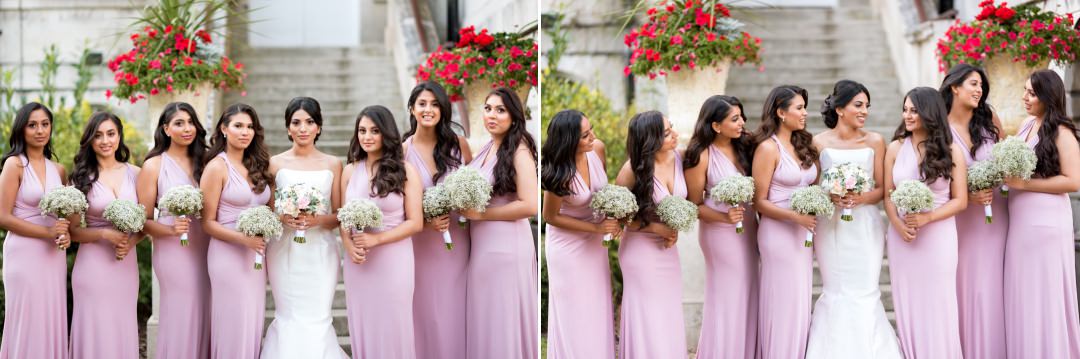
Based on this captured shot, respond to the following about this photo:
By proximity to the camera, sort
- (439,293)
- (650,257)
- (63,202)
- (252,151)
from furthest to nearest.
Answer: (439,293)
(252,151)
(650,257)
(63,202)

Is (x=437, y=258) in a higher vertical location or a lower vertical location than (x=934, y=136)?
lower

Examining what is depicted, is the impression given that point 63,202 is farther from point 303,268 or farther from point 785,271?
point 785,271

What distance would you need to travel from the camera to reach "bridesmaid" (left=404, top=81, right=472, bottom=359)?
6.25 m

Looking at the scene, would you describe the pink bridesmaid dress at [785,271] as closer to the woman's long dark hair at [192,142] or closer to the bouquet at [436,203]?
the bouquet at [436,203]

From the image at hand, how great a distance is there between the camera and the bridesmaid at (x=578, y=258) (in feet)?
19.2

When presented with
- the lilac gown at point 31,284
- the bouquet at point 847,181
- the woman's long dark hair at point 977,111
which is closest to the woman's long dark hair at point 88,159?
the lilac gown at point 31,284

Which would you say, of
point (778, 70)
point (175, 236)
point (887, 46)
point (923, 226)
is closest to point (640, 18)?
point (778, 70)

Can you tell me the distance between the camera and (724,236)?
630 centimetres

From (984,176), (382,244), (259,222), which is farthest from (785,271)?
(259,222)

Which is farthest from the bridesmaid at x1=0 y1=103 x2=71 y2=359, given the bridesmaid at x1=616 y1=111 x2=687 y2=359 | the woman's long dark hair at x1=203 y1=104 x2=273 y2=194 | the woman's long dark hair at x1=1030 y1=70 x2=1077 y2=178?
the woman's long dark hair at x1=1030 y1=70 x2=1077 y2=178

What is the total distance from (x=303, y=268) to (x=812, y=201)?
297cm

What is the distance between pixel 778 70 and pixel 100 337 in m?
8.11

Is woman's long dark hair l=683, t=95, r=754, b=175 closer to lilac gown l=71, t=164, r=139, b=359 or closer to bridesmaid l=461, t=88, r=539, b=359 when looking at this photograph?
bridesmaid l=461, t=88, r=539, b=359

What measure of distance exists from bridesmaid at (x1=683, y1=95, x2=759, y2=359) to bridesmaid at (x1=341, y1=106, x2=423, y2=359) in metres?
1.70
